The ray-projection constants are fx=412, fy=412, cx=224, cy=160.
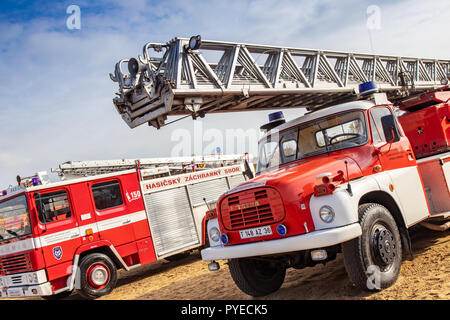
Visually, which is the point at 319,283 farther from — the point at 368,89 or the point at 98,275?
the point at 98,275

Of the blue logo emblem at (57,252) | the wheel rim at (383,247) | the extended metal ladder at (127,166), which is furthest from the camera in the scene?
the extended metal ladder at (127,166)

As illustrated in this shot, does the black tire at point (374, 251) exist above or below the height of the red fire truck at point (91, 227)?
below

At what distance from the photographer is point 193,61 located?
7.30 m

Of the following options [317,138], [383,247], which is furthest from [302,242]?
[317,138]

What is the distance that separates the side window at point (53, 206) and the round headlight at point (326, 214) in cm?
612

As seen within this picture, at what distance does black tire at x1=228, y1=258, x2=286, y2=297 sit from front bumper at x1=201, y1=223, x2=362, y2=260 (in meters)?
0.69

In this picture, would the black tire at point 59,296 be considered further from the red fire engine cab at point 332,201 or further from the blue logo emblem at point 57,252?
the red fire engine cab at point 332,201

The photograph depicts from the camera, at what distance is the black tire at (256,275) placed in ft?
18.4

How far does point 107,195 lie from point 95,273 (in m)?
1.77

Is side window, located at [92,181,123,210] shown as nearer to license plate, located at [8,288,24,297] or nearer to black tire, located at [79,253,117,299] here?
black tire, located at [79,253,117,299]

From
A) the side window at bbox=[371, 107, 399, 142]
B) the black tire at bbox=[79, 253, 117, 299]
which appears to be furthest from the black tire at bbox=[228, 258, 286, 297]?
the black tire at bbox=[79, 253, 117, 299]

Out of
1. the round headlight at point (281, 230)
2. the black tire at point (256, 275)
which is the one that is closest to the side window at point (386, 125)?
the round headlight at point (281, 230)

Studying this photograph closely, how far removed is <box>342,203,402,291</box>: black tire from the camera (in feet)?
15.2
